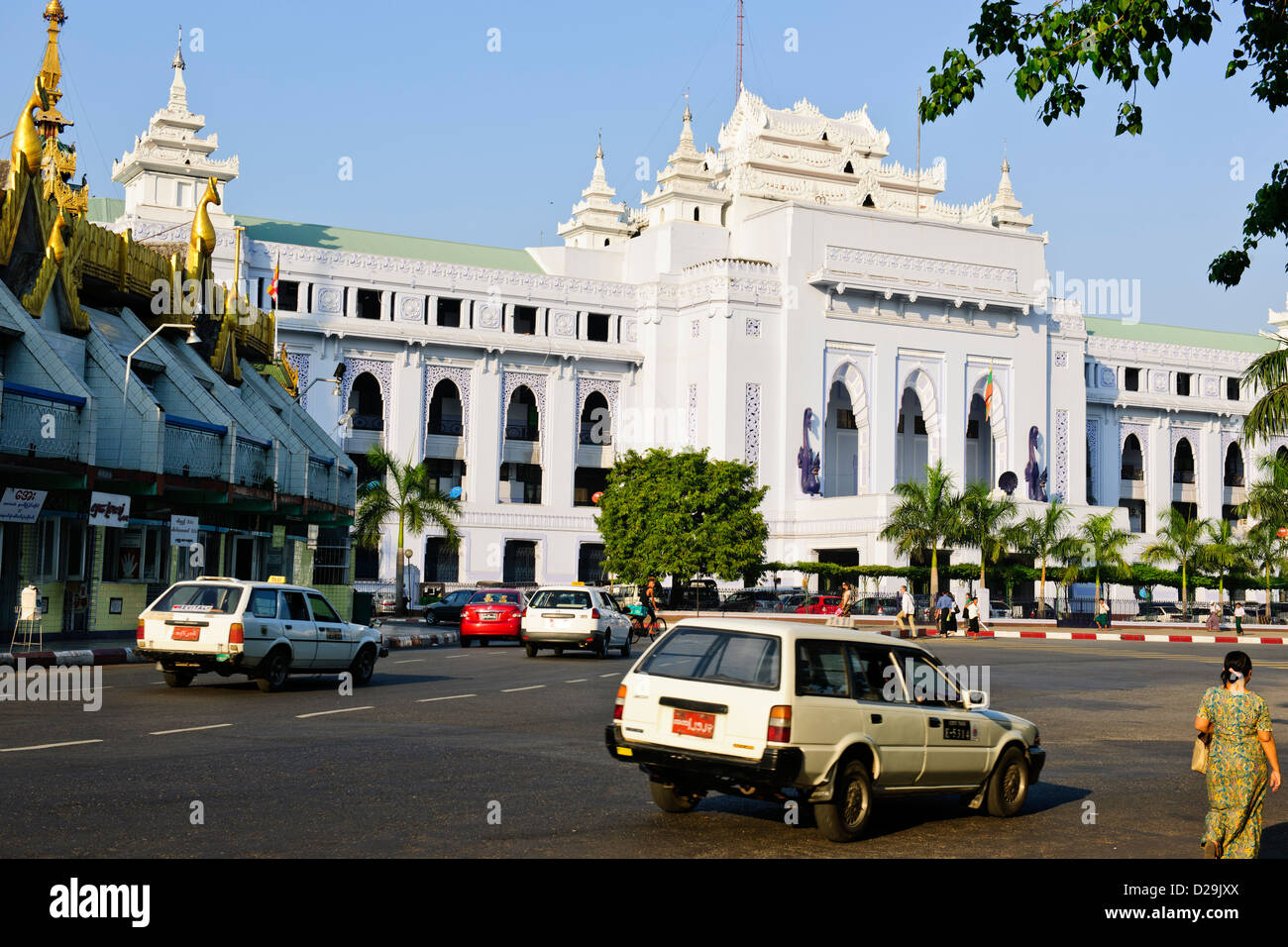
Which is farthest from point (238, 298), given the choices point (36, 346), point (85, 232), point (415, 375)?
point (415, 375)

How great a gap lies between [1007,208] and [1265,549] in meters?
32.6

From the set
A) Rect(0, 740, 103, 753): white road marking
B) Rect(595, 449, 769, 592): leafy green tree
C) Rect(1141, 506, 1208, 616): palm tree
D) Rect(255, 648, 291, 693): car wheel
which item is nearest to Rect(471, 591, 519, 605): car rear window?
Rect(255, 648, 291, 693): car wheel

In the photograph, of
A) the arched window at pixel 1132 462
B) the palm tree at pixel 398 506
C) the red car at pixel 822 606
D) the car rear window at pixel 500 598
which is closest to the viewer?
the car rear window at pixel 500 598

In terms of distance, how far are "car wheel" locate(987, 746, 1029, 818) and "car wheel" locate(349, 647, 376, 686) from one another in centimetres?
1273

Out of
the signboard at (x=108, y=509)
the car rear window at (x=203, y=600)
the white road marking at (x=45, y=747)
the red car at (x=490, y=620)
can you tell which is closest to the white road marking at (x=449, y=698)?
the car rear window at (x=203, y=600)

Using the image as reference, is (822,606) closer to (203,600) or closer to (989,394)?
(989,394)

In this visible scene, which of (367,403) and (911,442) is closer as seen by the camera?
(367,403)

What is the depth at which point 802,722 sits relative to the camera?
9617 mm

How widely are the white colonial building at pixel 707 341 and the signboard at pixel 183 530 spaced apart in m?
39.6

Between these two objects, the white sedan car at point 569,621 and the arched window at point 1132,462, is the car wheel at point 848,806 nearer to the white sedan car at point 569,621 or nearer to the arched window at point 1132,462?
the white sedan car at point 569,621

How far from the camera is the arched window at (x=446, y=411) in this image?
75.7 m

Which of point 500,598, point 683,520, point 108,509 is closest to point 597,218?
point 683,520

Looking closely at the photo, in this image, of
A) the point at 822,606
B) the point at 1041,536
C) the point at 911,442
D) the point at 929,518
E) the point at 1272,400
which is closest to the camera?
the point at 1272,400
